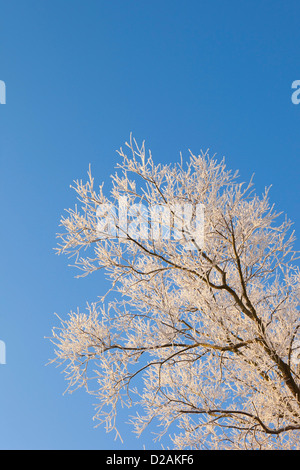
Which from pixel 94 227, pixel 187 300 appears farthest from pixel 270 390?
pixel 94 227

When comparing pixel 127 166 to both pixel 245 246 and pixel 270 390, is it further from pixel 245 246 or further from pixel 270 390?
pixel 270 390

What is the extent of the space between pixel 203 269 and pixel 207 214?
0.93 metres

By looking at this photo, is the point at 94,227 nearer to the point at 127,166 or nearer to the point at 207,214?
the point at 127,166

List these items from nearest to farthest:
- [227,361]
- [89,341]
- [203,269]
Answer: [203,269], [89,341], [227,361]

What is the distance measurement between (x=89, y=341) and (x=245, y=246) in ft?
9.58

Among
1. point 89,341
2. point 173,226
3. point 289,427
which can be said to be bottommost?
point 289,427

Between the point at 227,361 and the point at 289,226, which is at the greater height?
the point at 289,226

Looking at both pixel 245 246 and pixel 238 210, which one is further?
pixel 245 246

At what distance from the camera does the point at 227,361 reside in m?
8.92

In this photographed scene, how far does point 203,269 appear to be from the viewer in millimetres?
6352
